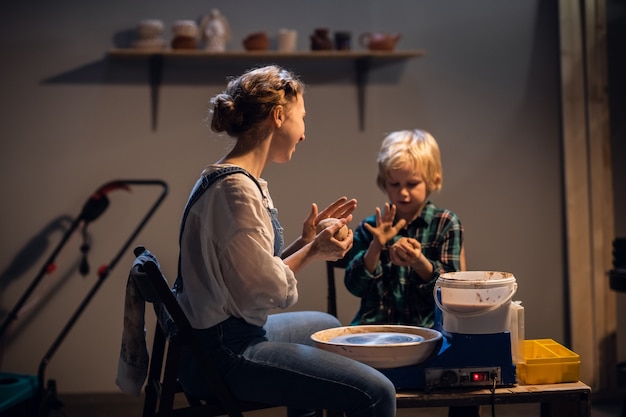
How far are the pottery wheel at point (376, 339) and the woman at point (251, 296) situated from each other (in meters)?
0.15

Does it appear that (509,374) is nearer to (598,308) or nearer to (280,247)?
(280,247)

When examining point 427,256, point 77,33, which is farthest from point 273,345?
point 77,33

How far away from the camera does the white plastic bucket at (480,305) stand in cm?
205

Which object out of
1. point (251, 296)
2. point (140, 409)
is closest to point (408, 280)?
point (251, 296)

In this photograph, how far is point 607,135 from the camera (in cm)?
402

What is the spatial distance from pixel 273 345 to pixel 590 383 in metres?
2.56

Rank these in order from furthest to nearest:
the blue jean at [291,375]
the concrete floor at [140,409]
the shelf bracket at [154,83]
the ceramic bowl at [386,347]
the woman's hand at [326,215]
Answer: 1. the shelf bracket at [154,83]
2. the concrete floor at [140,409]
3. the woman's hand at [326,215]
4. the ceramic bowl at [386,347]
5. the blue jean at [291,375]

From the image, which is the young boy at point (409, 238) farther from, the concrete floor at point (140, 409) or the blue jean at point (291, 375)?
the concrete floor at point (140, 409)

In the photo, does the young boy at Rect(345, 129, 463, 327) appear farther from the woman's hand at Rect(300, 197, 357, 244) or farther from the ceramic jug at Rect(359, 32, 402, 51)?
the ceramic jug at Rect(359, 32, 402, 51)

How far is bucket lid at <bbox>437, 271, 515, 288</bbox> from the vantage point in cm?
205

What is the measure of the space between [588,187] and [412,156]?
1.59 metres

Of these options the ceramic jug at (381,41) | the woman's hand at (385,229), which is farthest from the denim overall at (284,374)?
the ceramic jug at (381,41)

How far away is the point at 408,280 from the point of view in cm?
278

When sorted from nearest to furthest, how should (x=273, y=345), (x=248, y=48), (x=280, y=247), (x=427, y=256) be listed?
(x=273, y=345), (x=280, y=247), (x=427, y=256), (x=248, y=48)
